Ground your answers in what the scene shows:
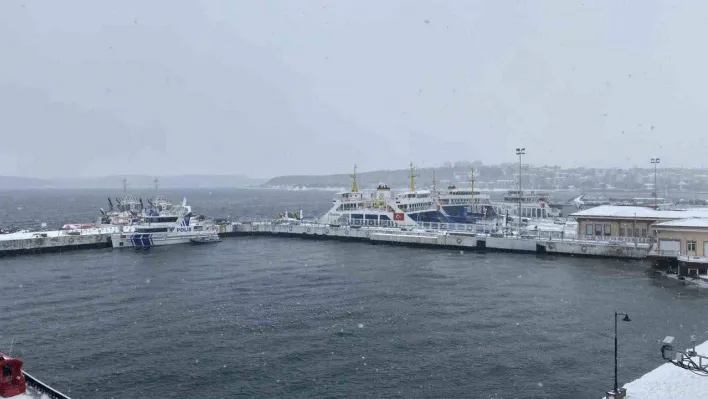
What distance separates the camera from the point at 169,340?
85.2 ft

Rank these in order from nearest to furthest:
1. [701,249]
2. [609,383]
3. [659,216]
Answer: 1. [609,383]
2. [701,249]
3. [659,216]

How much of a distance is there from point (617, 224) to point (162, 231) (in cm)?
4814

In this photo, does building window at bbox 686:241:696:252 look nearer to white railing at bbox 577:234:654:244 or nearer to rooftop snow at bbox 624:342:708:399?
white railing at bbox 577:234:654:244

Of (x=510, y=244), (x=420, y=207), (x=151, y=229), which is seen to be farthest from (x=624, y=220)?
(x=151, y=229)

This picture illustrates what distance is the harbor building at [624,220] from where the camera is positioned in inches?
1889

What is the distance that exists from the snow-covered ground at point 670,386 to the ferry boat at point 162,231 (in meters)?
53.7

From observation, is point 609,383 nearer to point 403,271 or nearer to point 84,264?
point 403,271

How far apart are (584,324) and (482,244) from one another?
2757cm

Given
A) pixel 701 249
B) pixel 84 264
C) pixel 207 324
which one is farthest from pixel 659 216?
pixel 84 264

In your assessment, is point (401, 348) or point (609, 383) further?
point (401, 348)

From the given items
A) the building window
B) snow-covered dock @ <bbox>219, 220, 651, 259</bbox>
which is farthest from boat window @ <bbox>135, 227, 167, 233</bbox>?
the building window

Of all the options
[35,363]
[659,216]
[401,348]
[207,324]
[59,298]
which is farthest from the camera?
[659,216]

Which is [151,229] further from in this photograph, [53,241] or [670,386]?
[670,386]

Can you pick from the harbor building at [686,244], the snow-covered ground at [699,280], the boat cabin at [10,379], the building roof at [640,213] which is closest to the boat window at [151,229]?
the building roof at [640,213]
